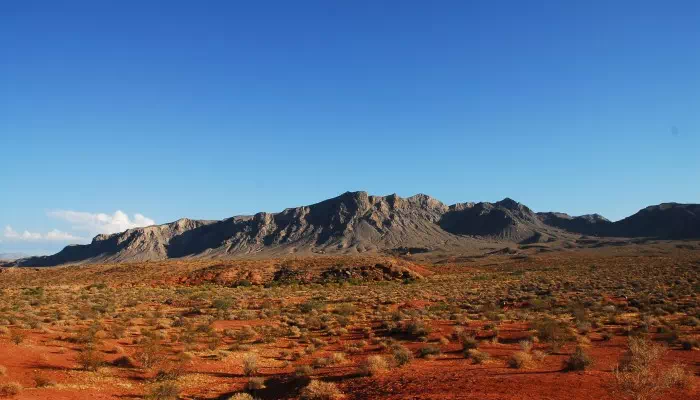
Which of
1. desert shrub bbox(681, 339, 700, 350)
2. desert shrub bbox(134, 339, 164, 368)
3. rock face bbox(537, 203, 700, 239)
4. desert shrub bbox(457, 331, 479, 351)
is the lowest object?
desert shrub bbox(681, 339, 700, 350)

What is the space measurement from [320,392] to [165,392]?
161 inches

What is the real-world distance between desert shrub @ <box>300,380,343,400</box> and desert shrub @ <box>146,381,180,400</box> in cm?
342

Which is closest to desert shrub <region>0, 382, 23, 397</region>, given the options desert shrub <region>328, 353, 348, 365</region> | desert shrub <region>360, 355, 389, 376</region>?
desert shrub <region>328, 353, 348, 365</region>

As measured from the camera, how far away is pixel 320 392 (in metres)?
11.9

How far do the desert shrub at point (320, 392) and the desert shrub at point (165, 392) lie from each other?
342 centimetres

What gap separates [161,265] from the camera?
70.5 metres

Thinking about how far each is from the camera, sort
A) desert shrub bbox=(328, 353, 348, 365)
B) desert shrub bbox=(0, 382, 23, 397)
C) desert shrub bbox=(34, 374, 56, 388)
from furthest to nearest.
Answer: desert shrub bbox=(328, 353, 348, 365) < desert shrub bbox=(34, 374, 56, 388) < desert shrub bbox=(0, 382, 23, 397)

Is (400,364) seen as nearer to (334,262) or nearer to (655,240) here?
(334,262)

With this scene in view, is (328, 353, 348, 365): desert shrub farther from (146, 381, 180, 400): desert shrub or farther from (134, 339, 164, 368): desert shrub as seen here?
(134, 339, 164, 368): desert shrub

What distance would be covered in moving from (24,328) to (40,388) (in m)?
A: 10.2

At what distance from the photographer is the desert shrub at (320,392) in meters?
11.9

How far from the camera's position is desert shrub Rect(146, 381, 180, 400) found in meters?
12.0

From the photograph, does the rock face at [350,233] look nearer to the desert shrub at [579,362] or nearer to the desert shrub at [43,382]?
the desert shrub at [579,362]

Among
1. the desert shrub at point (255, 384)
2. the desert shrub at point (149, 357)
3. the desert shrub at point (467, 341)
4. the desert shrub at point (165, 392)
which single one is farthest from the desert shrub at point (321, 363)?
the desert shrub at point (467, 341)
